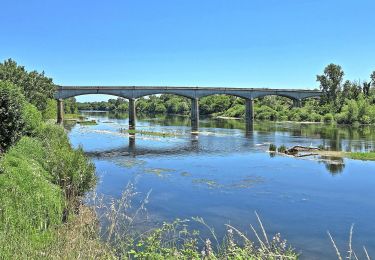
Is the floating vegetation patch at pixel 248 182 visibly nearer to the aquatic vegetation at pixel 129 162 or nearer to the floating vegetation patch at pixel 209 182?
the floating vegetation patch at pixel 209 182

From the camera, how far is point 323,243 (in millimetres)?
17562

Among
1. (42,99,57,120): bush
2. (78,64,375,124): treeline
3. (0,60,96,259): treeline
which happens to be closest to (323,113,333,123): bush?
(78,64,375,124): treeline

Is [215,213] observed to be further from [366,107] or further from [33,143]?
[366,107]

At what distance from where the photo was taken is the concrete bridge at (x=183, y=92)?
102750mm

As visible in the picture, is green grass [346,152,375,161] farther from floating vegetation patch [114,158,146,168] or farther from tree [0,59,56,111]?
tree [0,59,56,111]

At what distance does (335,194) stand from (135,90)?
85.9m

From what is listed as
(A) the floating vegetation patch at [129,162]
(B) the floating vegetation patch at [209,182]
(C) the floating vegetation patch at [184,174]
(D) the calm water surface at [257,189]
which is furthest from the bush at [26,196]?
(A) the floating vegetation patch at [129,162]

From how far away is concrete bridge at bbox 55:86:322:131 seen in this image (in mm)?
102750

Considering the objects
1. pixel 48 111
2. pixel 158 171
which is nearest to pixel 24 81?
pixel 48 111

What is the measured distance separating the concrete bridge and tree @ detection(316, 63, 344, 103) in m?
6.11

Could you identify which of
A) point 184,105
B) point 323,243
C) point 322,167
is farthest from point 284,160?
point 184,105

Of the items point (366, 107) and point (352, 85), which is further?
point (352, 85)

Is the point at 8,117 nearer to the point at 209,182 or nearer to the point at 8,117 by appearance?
the point at 8,117

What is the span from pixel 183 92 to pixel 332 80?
4473 centimetres
